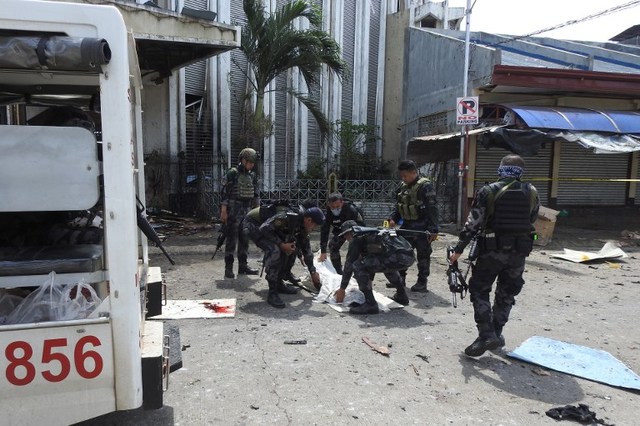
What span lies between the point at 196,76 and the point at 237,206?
6.80 m

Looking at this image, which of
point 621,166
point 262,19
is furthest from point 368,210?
point 621,166

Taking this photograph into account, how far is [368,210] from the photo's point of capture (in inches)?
474

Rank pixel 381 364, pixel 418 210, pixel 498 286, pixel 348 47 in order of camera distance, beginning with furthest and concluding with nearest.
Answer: pixel 348 47
pixel 418 210
pixel 498 286
pixel 381 364

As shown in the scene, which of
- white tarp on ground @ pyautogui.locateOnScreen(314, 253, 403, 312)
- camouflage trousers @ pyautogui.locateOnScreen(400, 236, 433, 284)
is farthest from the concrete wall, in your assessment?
white tarp on ground @ pyautogui.locateOnScreen(314, 253, 403, 312)

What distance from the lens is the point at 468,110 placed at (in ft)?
30.8

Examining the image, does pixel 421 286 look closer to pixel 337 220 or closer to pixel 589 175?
pixel 337 220

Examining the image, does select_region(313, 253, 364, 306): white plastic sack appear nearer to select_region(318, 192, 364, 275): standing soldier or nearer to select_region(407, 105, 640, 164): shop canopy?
select_region(318, 192, 364, 275): standing soldier

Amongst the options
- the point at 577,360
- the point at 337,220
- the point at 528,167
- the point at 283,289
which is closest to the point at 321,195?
the point at 528,167

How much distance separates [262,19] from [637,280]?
890 centimetres

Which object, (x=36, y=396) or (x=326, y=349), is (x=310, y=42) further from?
(x=36, y=396)

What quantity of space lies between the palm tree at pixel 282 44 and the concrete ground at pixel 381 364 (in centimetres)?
633

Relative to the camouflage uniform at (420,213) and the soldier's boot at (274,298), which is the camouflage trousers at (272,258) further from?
the camouflage uniform at (420,213)

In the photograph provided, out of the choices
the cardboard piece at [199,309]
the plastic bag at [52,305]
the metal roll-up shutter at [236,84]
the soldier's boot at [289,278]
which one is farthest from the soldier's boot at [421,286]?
the metal roll-up shutter at [236,84]

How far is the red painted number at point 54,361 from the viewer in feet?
6.85
